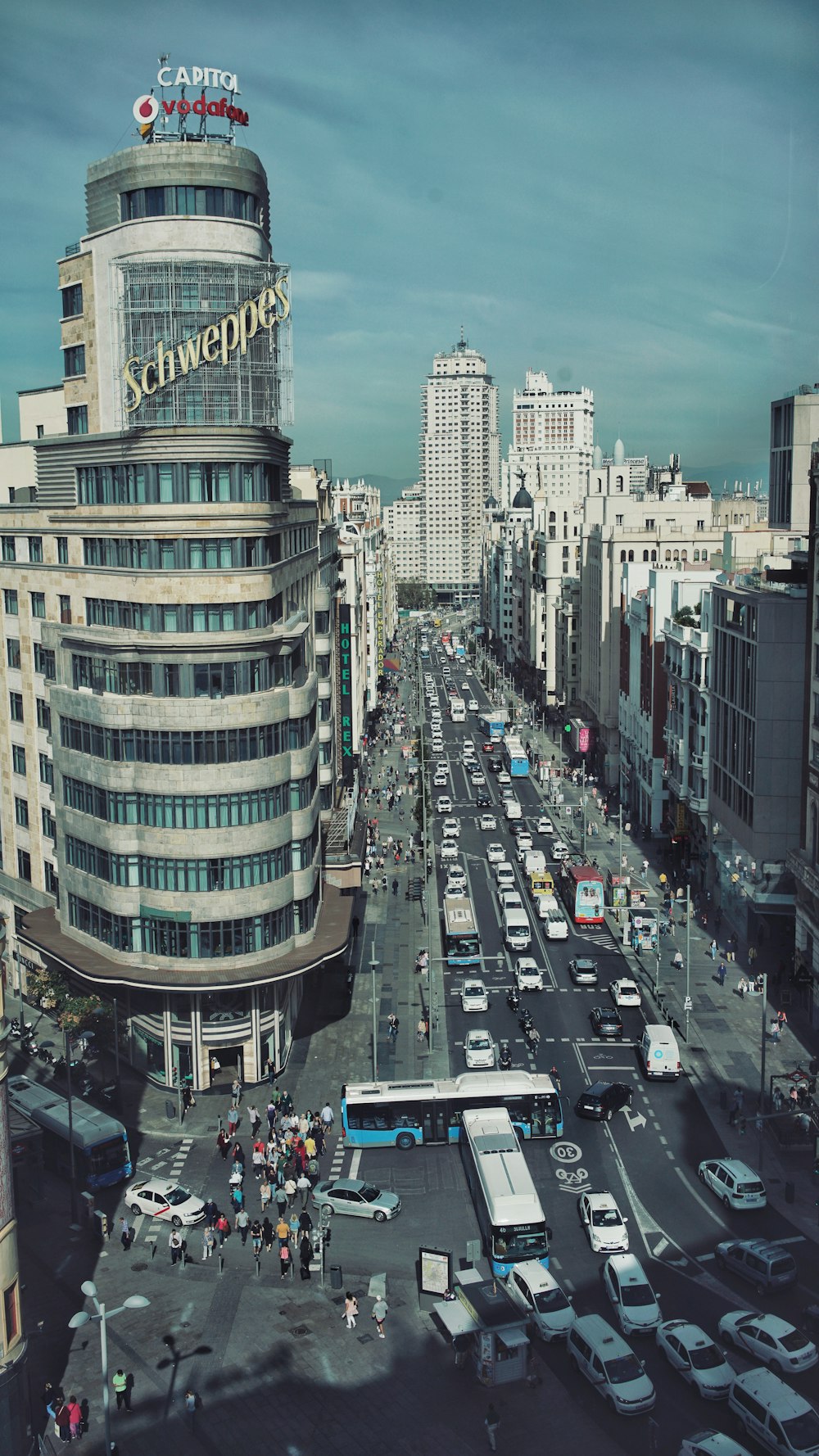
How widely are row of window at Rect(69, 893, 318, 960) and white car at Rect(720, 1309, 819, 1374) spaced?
27.0 metres

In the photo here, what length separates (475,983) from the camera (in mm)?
76125

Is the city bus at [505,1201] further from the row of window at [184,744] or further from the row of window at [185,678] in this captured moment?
the row of window at [185,678]

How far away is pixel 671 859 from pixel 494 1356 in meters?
67.4

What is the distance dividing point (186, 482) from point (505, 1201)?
106 feet

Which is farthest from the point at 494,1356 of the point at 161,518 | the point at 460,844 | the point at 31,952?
the point at 460,844

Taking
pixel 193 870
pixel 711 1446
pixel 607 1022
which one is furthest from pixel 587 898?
pixel 711 1446

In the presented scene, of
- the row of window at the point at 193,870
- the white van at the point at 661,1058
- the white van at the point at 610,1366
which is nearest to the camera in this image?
the white van at the point at 610,1366

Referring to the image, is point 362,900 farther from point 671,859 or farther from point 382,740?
point 382,740

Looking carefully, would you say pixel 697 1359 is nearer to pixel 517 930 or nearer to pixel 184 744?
pixel 184 744

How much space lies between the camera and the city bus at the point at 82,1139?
53.8m

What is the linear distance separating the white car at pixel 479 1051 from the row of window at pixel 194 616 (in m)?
23.5

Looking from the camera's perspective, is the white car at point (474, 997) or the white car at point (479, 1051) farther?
the white car at point (474, 997)

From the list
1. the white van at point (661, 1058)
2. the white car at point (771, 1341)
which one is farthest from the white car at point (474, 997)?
the white car at point (771, 1341)

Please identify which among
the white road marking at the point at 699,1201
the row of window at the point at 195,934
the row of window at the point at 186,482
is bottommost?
the white road marking at the point at 699,1201
